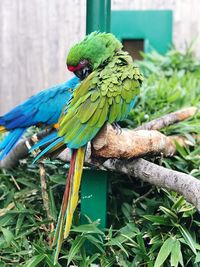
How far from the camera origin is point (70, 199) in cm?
162

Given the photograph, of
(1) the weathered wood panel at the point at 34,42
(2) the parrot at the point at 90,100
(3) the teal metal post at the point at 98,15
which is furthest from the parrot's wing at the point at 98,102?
(1) the weathered wood panel at the point at 34,42

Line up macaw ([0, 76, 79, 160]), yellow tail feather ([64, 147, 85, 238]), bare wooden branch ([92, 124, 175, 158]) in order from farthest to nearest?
macaw ([0, 76, 79, 160]) < bare wooden branch ([92, 124, 175, 158]) < yellow tail feather ([64, 147, 85, 238])

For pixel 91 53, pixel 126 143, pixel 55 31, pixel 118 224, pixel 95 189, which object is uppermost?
pixel 91 53

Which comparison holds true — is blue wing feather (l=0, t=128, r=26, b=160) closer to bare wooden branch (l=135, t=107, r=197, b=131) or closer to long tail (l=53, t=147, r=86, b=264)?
bare wooden branch (l=135, t=107, r=197, b=131)

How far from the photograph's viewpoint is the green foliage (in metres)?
1.84

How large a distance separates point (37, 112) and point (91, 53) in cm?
53

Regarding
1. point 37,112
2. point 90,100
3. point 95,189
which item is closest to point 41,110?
point 37,112

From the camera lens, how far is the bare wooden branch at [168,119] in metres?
2.28

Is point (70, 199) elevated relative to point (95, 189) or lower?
elevated

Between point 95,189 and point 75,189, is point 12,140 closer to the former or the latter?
point 95,189

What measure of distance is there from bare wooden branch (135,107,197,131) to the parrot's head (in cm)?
57

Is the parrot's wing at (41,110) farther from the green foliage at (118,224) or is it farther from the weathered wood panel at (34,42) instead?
the weathered wood panel at (34,42)

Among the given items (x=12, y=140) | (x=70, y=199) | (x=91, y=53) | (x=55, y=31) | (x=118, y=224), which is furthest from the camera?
(x=55, y=31)

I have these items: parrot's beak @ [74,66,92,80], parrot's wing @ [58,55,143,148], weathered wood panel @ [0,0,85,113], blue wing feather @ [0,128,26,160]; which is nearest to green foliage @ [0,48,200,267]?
blue wing feather @ [0,128,26,160]
